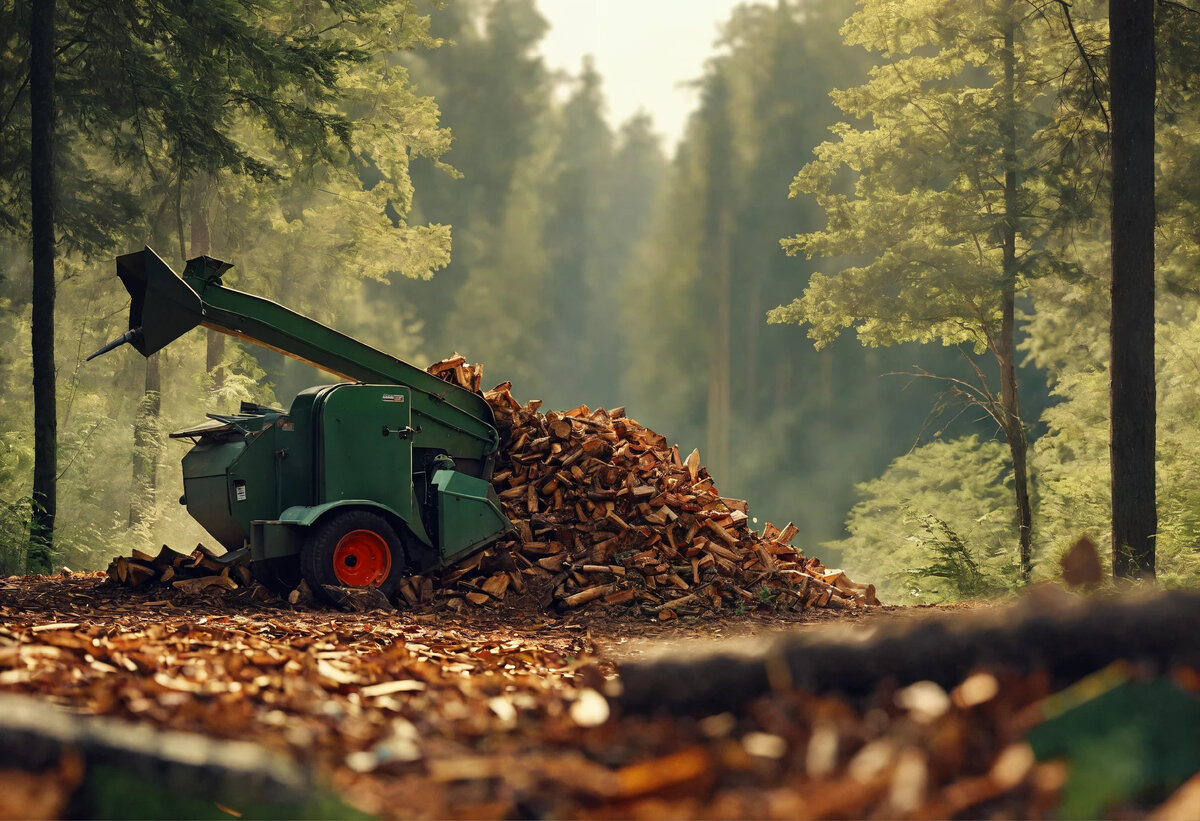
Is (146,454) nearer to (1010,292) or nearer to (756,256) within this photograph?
(1010,292)

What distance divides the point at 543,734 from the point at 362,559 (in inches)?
224

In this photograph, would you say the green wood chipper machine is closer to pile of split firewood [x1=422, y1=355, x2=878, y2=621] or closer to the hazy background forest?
pile of split firewood [x1=422, y1=355, x2=878, y2=621]

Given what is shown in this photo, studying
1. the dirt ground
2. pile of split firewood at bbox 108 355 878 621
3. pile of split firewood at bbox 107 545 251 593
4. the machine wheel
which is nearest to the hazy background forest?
pile of split firewood at bbox 107 545 251 593

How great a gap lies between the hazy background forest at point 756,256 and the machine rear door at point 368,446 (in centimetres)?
573

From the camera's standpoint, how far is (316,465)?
8.35m

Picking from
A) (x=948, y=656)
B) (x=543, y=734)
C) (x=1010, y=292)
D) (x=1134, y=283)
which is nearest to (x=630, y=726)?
(x=543, y=734)

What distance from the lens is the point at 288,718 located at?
3.18m

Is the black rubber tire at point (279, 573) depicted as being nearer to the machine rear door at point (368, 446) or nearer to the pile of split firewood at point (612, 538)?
the machine rear door at point (368, 446)

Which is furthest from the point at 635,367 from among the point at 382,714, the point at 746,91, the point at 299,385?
the point at 382,714

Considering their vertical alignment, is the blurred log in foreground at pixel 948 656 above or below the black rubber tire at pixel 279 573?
above

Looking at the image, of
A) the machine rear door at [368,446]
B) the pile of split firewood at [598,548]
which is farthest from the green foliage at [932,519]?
the machine rear door at [368,446]

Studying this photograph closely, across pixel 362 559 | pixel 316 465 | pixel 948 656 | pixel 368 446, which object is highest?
pixel 368 446

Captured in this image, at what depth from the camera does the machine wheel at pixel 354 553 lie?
8016 millimetres

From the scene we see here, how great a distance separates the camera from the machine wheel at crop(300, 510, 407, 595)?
8016 mm
